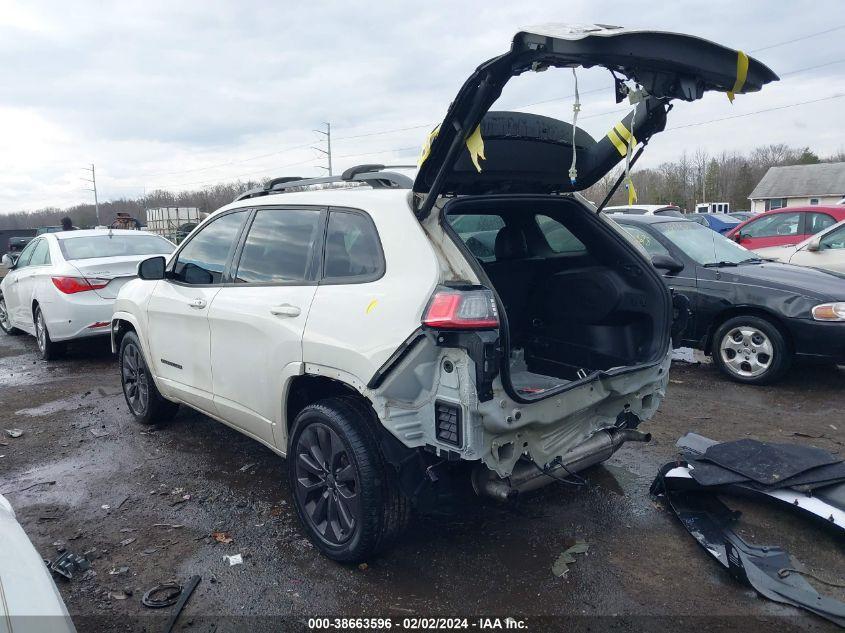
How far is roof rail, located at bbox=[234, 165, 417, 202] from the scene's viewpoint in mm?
3451

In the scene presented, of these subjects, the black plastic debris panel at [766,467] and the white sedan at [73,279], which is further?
the white sedan at [73,279]

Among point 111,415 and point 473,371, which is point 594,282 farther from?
point 111,415

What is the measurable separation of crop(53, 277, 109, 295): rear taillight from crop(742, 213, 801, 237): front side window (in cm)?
1088

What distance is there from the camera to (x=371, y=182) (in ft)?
11.5

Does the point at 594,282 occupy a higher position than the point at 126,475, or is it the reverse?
the point at 594,282

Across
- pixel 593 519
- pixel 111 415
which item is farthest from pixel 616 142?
pixel 111 415

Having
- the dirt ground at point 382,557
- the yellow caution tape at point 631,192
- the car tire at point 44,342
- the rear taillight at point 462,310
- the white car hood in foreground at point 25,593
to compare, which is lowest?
the dirt ground at point 382,557

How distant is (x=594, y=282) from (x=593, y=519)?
146cm

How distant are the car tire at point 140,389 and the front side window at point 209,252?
0.99 metres

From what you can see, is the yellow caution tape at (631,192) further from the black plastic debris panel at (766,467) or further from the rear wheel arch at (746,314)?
the rear wheel arch at (746,314)

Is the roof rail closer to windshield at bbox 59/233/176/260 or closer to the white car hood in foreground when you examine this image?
the white car hood in foreground

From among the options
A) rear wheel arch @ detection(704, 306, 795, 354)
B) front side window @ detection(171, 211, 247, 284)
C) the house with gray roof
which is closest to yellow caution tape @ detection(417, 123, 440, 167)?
front side window @ detection(171, 211, 247, 284)

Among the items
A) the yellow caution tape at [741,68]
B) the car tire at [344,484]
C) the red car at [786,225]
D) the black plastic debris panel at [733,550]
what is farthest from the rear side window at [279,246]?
the red car at [786,225]

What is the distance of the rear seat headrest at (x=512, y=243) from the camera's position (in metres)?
4.27
